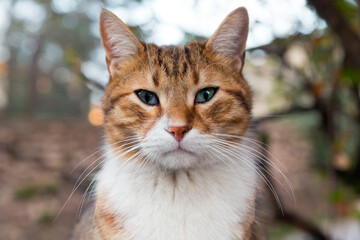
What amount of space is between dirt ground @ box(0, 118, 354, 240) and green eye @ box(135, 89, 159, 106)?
9.89ft

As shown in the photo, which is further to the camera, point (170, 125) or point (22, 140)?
point (22, 140)

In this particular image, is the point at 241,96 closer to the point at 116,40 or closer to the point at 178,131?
the point at 178,131

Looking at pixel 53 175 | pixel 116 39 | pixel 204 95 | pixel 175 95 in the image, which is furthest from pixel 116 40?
pixel 53 175

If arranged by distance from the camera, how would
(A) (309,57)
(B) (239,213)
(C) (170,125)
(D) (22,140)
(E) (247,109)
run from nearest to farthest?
(C) (170,125) → (B) (239,213) → (E) (247,109) → (A) (309,57) → (D) (22,140)

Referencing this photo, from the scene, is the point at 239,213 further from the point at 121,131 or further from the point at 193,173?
the point at 121,131

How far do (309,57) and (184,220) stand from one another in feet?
9.38

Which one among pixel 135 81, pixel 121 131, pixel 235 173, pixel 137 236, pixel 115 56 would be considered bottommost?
pixel 137 236

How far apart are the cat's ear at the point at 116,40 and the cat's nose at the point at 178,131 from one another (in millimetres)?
727

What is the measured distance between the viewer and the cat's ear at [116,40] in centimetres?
211

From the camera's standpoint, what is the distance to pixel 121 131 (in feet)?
6.98

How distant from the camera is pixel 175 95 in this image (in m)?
2.02

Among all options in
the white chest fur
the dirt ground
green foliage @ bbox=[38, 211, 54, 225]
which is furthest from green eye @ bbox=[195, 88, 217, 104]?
green foliage @ bbox=[38, 211, 54, 225]

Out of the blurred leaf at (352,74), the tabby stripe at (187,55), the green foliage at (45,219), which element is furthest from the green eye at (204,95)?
the green foliage at (45,219)

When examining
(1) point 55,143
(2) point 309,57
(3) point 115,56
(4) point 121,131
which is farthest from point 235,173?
(1) point 55,143
